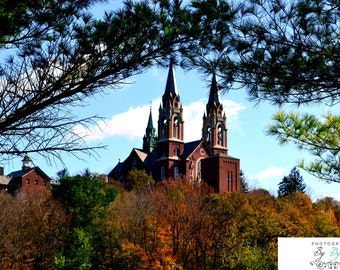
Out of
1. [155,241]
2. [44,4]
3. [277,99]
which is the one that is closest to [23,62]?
[44,4]

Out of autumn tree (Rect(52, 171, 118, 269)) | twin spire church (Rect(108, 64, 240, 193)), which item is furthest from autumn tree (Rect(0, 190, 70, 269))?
twin spire church (Rect(108, 64, 240, 193))

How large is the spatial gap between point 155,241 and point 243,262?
15.4ft

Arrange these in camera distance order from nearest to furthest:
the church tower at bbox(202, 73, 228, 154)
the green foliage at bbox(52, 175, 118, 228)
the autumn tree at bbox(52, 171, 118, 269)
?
the autumn tree at bbox(52, 171, 118, 269), the green foliage at bbox(52, 175, 118, 228), the church tower at bbox(202, 73, 228, 154)

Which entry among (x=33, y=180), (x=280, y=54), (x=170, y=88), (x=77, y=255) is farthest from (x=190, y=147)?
(x=280, y=54)

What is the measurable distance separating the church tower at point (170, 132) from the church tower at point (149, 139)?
13.6 meters

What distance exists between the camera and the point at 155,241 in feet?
86.1

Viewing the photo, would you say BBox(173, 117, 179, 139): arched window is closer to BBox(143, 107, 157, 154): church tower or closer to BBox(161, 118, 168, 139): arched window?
BBox(161, 118, 168, 139): arched window

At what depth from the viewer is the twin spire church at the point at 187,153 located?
65.0 metres

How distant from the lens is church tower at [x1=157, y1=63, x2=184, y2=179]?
6825 cm

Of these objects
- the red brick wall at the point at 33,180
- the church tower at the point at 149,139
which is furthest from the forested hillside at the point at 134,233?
the church tower at the point at 149,139

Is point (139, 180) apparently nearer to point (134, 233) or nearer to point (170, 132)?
point (170, 132)

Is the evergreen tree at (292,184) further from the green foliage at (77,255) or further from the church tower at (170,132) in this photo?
the green foliage at (77,255)

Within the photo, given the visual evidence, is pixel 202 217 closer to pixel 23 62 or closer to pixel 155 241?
pixel 155 241

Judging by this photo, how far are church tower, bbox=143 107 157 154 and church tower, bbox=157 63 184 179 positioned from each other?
1362cm
